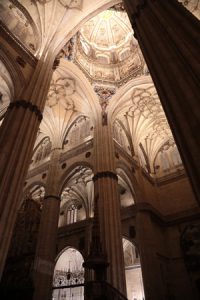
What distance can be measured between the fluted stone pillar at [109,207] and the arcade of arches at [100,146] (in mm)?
47

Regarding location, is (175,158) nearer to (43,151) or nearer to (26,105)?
(43,151)

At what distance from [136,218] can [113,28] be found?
13192 millimetres

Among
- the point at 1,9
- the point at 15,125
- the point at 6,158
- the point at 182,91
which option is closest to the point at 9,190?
the point at 6,158

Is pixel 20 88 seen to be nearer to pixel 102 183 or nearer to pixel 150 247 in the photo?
pixel 102 183

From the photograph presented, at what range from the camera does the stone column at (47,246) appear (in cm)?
873

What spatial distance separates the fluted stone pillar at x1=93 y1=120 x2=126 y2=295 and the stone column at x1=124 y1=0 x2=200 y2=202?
377 cm

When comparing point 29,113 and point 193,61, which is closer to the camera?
point 193,61

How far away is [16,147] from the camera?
6.21 meters

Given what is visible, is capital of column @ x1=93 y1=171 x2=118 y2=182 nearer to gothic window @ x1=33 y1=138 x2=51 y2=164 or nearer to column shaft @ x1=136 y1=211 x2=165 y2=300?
column shaft @ x1=136 y1=211 x2=165 y2=300

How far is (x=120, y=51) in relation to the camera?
15789 mm

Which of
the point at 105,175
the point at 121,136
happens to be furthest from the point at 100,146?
the point at 121,136

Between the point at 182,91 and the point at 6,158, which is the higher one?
the point at 6,158

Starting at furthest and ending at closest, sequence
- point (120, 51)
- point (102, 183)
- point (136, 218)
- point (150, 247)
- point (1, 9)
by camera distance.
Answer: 1. point (120, 51)
2. point (136, 218)
3. point (150, 247)
4. point (102, 183)
5. point (1, 9)

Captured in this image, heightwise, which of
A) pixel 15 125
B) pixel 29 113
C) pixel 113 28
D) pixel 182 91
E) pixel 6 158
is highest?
pixel 113 28
